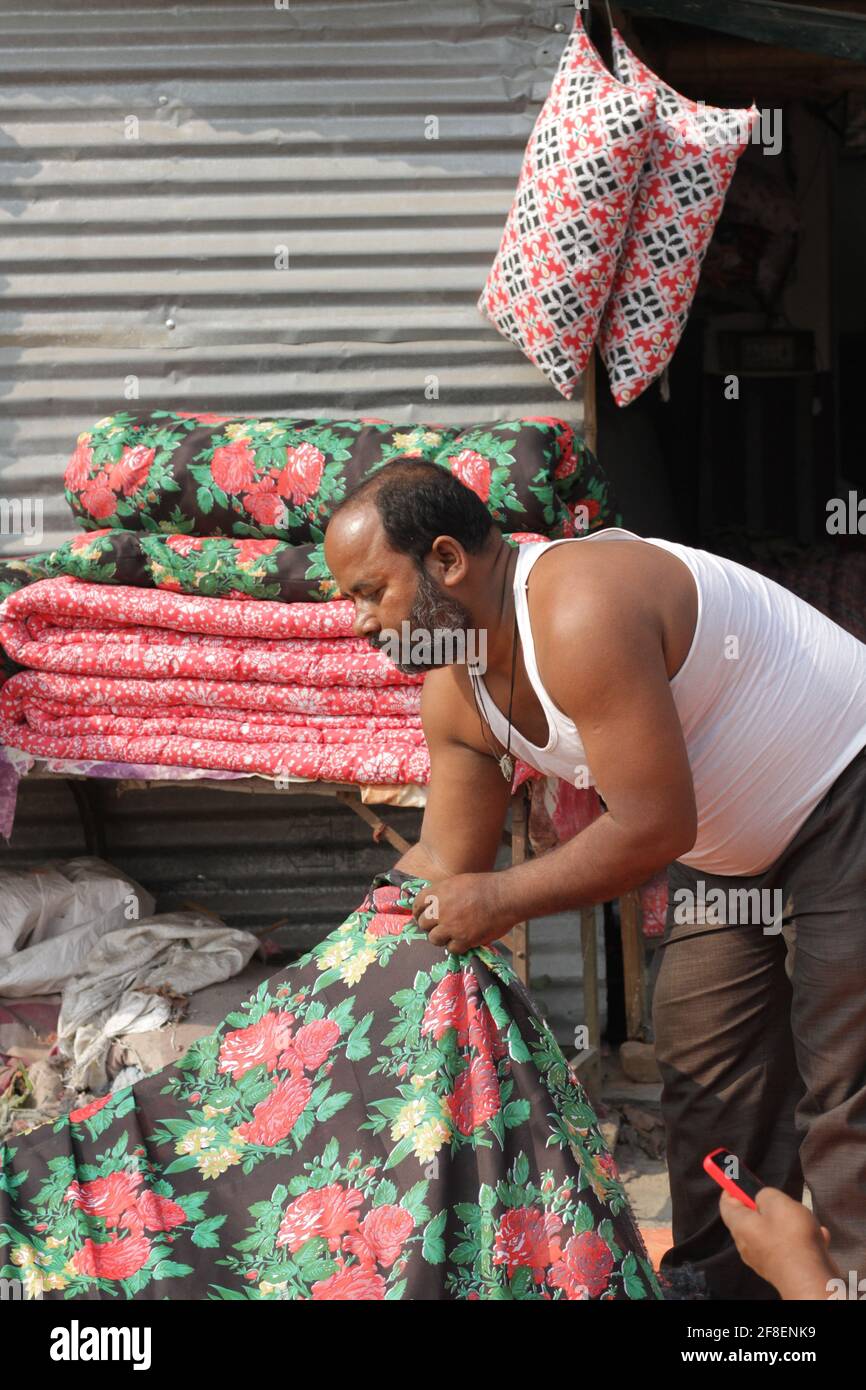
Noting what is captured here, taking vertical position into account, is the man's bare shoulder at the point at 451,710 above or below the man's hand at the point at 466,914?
above

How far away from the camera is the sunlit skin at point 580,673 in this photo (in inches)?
95.0

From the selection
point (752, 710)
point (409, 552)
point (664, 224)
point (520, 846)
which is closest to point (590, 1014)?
point (520, 846)

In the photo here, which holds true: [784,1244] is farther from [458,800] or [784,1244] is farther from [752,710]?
[458,800]

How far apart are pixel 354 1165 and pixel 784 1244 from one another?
860mm

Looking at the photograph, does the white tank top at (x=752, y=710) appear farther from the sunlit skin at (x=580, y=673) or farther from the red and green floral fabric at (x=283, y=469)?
the red and green floral fabric at (x=283, y=469)

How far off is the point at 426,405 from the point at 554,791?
4.56 feet

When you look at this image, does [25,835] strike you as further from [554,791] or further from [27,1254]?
[27,1254]

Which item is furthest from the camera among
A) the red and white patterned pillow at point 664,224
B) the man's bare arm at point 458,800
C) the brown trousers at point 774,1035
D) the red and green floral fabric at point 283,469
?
the red and white patterned pillow at point 664,224

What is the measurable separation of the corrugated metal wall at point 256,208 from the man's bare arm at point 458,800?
2.00 m

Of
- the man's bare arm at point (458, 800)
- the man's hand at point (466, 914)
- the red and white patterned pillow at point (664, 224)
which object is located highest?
the red and white patterned pillow at point (664, 224)

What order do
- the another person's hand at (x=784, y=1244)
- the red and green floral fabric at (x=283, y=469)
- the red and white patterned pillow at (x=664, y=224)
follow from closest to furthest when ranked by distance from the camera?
the another person's hand at (x=784, y=1244), the red and green floral fabric at (x=283, y=469), the red and white patterned pillow at (x=664, y=224)

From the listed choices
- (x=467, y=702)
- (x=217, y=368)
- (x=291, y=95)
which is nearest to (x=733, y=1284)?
(x=467, y=702)

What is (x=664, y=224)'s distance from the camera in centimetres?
423

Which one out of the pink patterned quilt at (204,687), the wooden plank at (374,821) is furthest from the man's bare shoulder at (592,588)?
the wooden plank at (374,821)
